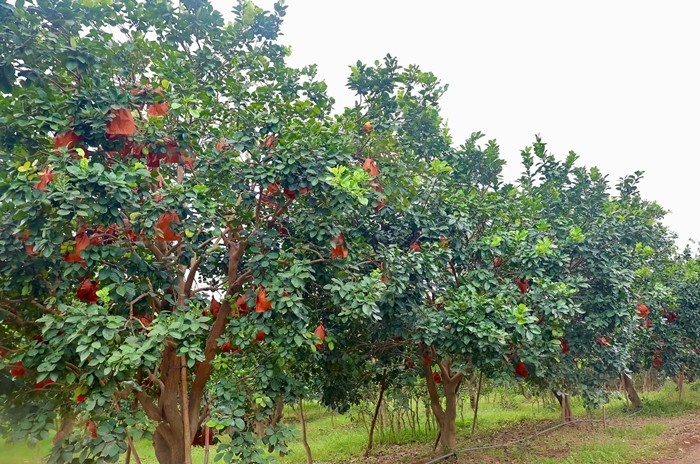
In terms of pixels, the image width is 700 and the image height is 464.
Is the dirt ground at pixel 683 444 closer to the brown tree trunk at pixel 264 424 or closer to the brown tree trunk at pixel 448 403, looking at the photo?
the brown tree trunk at pixel 448 403

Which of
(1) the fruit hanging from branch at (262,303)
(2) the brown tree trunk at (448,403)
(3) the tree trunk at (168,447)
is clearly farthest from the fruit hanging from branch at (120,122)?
(2) the brown tree trunk at (448,403)

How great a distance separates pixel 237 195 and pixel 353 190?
1012 mm

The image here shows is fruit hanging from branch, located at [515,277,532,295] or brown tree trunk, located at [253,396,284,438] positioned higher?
fruit hanging from branch, located at [515,277,532,295]

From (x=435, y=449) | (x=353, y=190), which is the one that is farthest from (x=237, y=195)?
(x=435, y=449)

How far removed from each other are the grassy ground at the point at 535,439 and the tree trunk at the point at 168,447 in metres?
1.56

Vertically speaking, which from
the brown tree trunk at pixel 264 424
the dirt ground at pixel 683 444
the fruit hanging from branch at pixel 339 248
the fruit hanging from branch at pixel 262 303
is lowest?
the dirt ground at pixel 683 444

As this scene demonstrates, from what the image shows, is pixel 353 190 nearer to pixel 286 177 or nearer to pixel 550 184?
pixel 286 177

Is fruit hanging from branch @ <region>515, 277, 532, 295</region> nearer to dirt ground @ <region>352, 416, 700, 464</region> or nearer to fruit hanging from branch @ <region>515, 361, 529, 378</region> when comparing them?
fruit hanging from branch @ <region>515, 361, 529, 378</region>

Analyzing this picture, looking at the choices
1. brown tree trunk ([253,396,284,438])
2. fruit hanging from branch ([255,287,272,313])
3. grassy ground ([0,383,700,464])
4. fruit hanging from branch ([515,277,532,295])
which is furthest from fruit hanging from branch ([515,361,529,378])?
fruit hanging from branch ([255,287,272,313])

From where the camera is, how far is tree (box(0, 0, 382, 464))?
9.70 feet

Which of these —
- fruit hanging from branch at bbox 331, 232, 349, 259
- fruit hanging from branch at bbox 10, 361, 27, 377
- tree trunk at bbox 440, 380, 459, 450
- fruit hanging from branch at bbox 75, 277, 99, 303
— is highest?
fruit hanging from branch at bbox 331, 232, 349, 259

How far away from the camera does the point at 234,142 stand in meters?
3.66

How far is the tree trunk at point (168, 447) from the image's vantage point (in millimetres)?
4312

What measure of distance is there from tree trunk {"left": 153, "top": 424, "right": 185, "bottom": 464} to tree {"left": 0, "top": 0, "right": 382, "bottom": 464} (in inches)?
0.6
